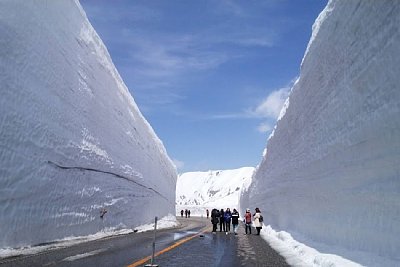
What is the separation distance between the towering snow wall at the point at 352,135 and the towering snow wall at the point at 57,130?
846 centimetres

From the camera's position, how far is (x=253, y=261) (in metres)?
9.70

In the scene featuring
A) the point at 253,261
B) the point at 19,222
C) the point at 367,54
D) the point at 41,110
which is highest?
the point at 41,110

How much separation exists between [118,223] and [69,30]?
10228 millimetres

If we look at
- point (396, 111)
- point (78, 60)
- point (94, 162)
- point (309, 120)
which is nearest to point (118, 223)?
point (94, 162)

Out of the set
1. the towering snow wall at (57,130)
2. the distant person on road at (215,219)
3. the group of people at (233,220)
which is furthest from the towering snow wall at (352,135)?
the towering snow wall at (57,130)

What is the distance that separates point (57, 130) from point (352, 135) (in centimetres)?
1009

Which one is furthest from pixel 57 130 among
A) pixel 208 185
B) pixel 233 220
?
pixel 208 185

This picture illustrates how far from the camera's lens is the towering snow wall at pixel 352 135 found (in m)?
7.20

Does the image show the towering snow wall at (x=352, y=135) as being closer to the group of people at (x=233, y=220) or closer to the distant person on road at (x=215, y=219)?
the group of people at (x=233, y=220)

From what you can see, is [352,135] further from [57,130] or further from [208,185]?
[208,185]

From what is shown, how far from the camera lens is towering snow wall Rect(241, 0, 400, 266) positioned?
7203 millimetres

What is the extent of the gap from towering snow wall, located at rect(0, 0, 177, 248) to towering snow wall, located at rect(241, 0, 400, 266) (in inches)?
333

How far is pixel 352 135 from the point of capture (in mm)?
9531

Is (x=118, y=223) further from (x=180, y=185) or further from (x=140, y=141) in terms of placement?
(x=180, y=185)
